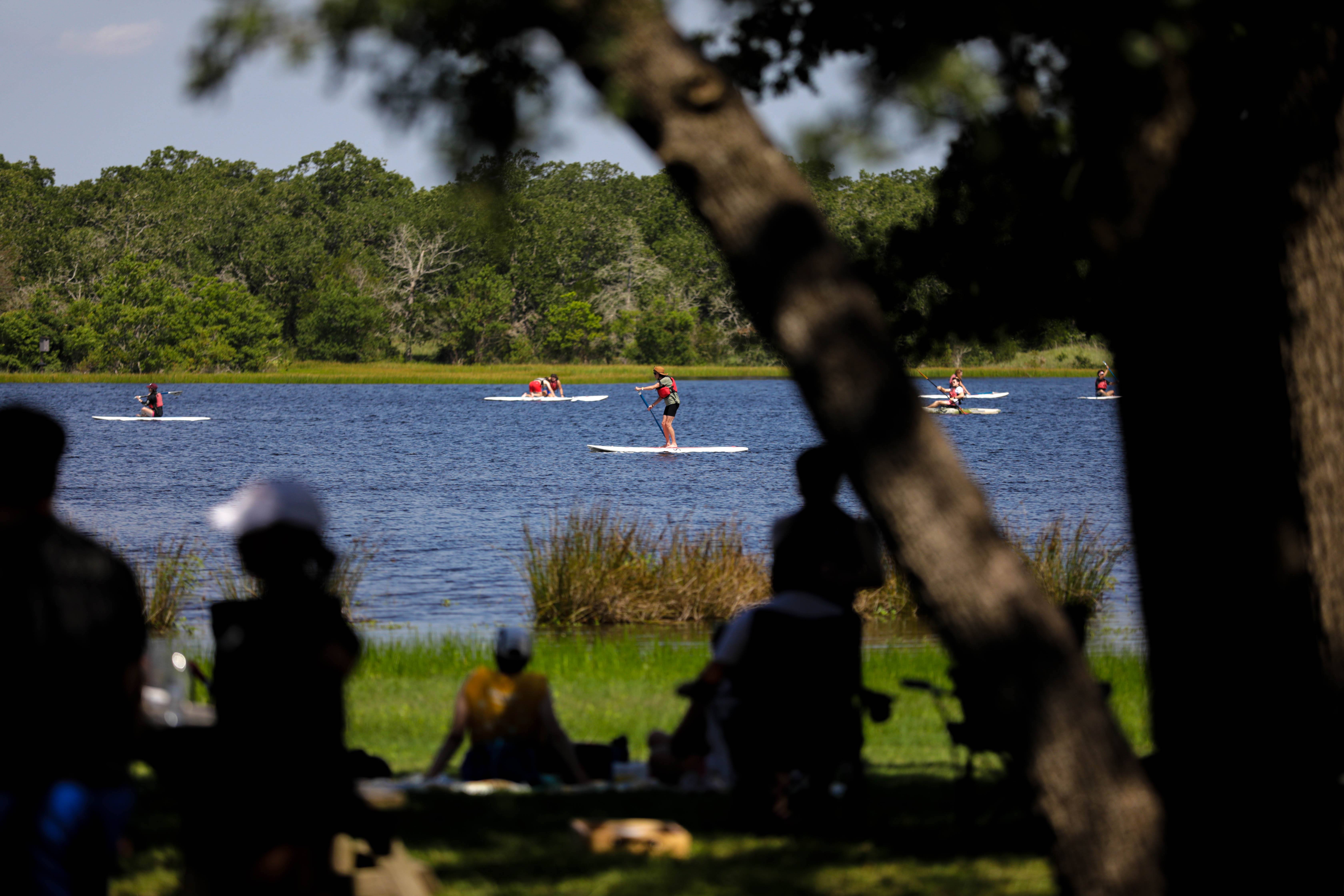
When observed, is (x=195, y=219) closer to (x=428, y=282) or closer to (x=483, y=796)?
(x=428, y=282)

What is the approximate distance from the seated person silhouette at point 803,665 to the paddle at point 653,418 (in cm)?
2623

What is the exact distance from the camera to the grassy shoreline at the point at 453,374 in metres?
87.3

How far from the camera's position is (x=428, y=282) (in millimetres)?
106250

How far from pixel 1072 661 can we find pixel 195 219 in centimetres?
11270

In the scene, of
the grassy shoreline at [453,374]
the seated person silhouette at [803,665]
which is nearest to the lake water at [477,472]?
the seated person silhouette at [803,665]

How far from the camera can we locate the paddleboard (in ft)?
121

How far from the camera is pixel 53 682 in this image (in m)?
3.10

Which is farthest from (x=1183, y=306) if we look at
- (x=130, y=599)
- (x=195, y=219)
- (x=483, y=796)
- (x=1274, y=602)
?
(x=195, y=219)

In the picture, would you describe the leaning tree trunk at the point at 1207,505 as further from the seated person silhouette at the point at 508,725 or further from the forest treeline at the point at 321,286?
the forest treeline at the point at 321,286

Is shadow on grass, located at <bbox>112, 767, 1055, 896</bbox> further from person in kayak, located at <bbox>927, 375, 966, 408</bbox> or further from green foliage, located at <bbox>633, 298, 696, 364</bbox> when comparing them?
green foliage, located at <bbox>633, 298, 696, 364</bbox>

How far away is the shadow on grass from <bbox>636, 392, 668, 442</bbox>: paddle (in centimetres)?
2580

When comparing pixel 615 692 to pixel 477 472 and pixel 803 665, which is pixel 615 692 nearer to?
pixel 803 665

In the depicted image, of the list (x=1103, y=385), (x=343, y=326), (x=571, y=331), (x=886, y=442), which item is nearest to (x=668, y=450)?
(x=886, y=442)

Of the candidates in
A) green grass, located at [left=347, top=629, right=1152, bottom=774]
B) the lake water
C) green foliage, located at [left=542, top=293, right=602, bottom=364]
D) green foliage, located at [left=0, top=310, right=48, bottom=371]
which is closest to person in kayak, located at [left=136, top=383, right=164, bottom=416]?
the lake water
